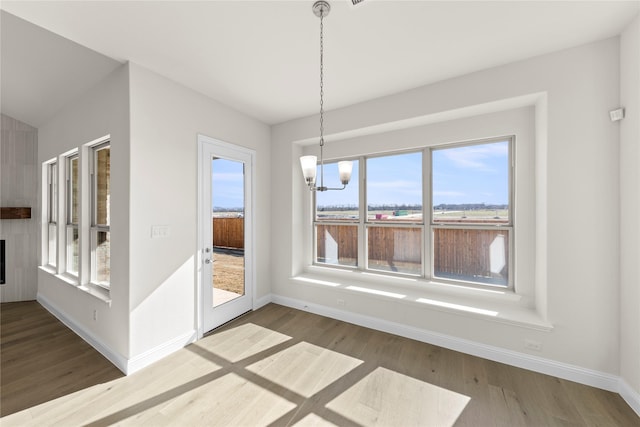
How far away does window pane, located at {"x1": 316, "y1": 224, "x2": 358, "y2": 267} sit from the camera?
3.78m

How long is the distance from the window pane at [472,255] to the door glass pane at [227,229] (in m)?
2.65

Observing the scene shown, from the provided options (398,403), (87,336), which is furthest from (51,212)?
(398,403)

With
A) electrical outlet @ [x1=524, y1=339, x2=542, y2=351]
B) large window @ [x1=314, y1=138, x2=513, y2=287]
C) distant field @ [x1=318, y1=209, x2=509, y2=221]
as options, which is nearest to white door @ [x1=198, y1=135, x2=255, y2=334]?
large window @ [x1=314, y1=138, x2=513, y2=287]

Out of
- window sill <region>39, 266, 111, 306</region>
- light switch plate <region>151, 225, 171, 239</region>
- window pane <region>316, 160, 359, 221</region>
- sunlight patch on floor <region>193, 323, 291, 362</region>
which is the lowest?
sunlight patch on floor <region>193, 323, 291, 362</region>

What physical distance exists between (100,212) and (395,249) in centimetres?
375

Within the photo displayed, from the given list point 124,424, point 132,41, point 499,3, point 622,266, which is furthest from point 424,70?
point 124,424

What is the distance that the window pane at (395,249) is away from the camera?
331 centimetres

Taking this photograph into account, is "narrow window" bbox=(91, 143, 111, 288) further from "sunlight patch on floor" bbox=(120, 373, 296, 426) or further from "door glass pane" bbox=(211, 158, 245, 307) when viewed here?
"sunlight patch on floor" bbox=(120, 373, 296, 426)

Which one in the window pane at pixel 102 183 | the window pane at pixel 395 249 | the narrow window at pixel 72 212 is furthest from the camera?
the narrow window at pixel 72 212

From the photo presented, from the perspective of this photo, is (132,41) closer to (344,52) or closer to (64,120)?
(344,52)

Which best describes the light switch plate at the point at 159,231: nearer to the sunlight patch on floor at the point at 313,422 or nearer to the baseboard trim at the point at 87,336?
the baseboard trim at the point at 87,336

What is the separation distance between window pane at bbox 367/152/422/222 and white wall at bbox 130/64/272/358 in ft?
7.29

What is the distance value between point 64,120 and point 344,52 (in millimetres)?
3800

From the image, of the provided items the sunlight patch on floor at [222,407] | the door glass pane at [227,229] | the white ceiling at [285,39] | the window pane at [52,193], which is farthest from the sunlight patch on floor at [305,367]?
the window pane at [52,193]
